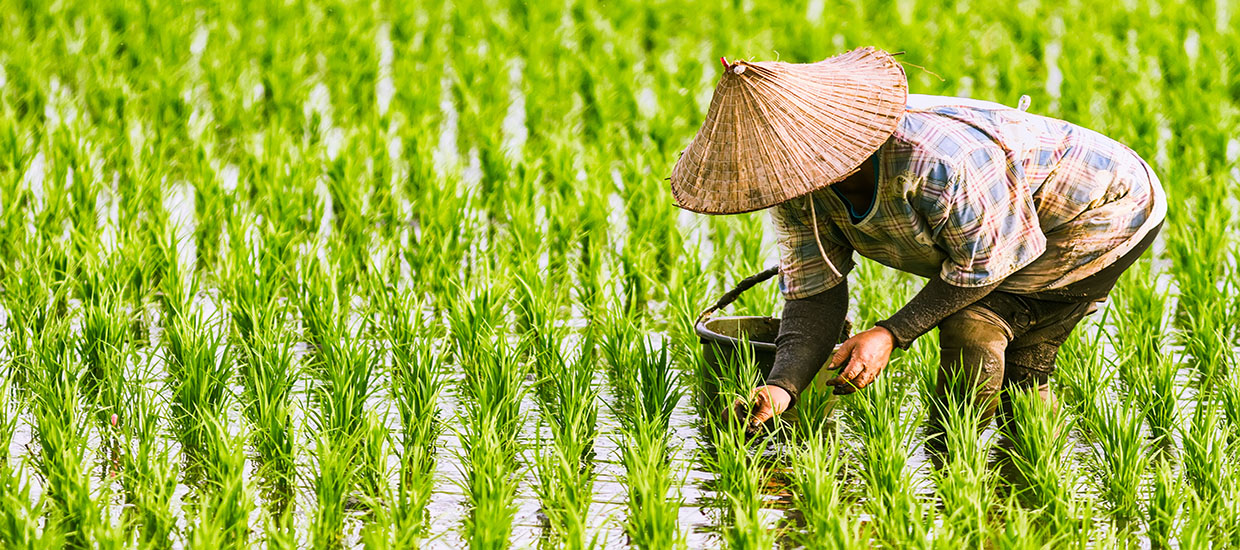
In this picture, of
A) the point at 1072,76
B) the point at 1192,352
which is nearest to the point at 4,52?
the point at 1072,76

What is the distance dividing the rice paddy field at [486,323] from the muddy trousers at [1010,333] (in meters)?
0.12

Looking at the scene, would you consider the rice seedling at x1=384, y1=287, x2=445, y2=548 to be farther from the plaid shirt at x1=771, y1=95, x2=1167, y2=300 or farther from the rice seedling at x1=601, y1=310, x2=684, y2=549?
the plaid shirt at x1=771, y1=95, x2=1167, y2=300

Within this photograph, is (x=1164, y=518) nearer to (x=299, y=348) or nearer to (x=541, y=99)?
(x=299, y=348)

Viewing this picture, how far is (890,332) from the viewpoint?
261 centimetres

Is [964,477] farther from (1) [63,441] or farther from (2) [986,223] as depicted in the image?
(1) [63,441]

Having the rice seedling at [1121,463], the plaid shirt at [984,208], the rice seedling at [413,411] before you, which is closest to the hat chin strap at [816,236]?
the plaid shirt at [984,208]

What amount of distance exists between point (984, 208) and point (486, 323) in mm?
1325

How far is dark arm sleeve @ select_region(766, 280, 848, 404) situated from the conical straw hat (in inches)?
18.1

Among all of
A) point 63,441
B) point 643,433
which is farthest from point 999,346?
point 63,441

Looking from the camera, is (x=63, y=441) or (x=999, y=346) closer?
(x=63, y=441)

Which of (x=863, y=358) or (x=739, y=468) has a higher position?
(x=863, y=358)

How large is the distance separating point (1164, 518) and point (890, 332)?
0.60 meters

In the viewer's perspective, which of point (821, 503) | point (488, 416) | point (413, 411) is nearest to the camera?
point (821, 503)

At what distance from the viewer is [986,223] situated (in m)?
2.48
